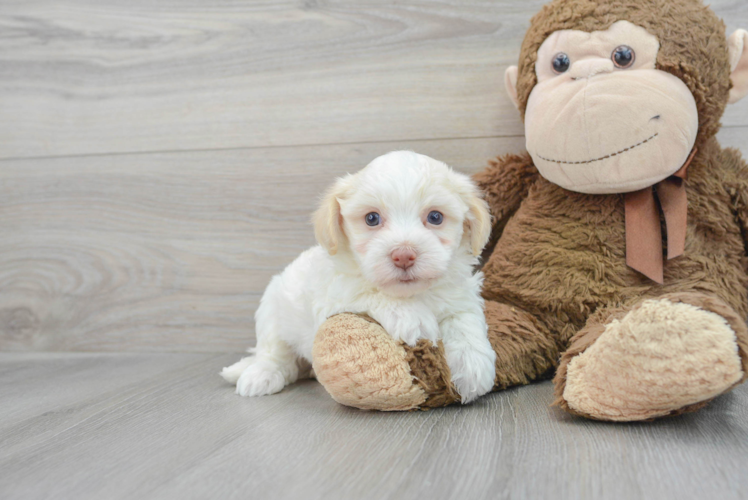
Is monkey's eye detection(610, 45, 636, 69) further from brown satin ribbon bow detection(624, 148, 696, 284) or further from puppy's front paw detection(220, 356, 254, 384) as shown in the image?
puppy's front paw detection(220, 356, 254, 384)

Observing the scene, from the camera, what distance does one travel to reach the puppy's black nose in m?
0.88

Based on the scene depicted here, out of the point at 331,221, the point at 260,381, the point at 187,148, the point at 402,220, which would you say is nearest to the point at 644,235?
the point at 402,220

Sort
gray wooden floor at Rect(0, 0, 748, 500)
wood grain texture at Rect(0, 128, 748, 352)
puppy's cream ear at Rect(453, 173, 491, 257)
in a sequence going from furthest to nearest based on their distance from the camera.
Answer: wood grain texture at Rect(0, 128, 748, 352) → gray wooden floor at Rect(0, 0, 748, 500) → puppy's cream ear at Rect(453, 173, 491, 257)

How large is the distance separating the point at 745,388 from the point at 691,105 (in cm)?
52

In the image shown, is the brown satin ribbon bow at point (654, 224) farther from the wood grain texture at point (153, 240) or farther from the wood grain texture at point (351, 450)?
the wood grain texture at point (153, 240)

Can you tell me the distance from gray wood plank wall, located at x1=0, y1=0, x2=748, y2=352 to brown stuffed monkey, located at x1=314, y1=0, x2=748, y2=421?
261mm

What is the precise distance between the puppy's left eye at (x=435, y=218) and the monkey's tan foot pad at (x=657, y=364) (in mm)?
309

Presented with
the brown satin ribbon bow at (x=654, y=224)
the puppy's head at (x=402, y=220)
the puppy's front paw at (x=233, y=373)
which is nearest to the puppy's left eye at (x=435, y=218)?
the puppy's head at (x=402, y=220)

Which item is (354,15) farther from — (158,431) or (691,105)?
(158,431)

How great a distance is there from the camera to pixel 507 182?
1.23 m

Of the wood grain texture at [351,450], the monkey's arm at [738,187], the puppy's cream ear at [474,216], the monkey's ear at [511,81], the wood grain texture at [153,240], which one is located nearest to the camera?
the wood grain texture at [351,450]

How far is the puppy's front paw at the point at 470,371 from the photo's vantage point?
0.92 m

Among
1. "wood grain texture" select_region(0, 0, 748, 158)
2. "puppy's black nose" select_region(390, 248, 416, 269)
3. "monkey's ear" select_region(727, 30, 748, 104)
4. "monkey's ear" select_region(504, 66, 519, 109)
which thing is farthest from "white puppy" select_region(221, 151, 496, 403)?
"monkey's ear" select_region(727, 30, 748, 104)

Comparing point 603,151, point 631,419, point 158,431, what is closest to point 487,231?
point 603,151
